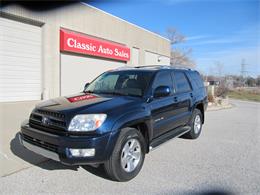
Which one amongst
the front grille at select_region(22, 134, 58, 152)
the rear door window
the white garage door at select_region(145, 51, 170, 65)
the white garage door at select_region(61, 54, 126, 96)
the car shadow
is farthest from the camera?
the white garage door at select_region(145, 51, 170, 65)

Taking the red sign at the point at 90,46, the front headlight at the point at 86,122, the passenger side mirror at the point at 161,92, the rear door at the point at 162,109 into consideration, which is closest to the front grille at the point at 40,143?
the front headlight at the point at 86,122

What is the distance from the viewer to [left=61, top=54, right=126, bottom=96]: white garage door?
13281 mm

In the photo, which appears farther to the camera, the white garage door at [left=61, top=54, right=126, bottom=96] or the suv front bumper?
the white garage door at [left=61, top=54, right=126, bottom=96]

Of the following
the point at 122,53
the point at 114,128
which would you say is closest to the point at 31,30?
the point at 122,53

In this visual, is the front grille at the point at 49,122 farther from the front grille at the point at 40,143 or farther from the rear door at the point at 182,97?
the rear door at the point at 182,97

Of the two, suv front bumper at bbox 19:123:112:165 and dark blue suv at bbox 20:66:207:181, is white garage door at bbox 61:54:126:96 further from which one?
suv front bumper at bbox 19:123:112:165

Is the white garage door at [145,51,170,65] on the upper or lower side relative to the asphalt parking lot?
upper

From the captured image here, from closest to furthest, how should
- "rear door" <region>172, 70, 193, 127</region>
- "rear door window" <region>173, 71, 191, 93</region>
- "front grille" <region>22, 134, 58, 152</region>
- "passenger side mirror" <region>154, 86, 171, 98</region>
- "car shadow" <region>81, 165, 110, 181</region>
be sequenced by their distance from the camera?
"front grille" <region>22, 134, 58, 152</region> → "car shadow" <region>81, 165, 110, 181</region> → "passenger side mirror" <region>154, 86, 171, 98</region> → "rear door" <region>172, 70, 193, 127</region> → "rear door window" <region>173, 71, 191, 93</region>

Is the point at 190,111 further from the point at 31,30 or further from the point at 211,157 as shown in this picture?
the point at 31,30

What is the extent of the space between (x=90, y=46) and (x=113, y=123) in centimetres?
1159

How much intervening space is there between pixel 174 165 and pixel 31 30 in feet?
33.7

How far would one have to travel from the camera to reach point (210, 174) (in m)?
4.06

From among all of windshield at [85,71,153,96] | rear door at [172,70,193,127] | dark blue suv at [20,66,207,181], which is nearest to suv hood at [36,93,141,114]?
dark blue suv at [20,66,207,181]

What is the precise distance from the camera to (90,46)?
1427cm
